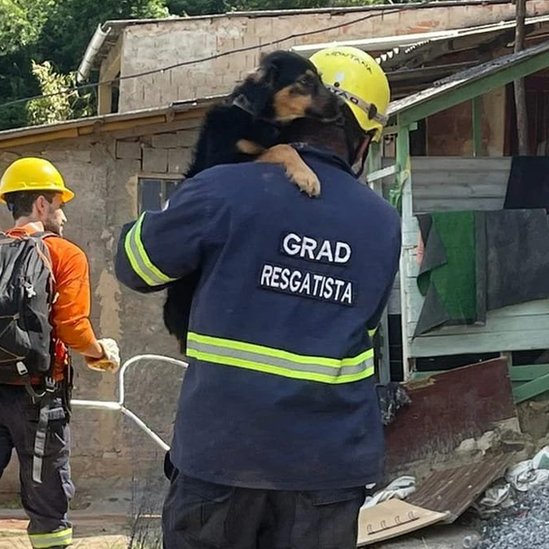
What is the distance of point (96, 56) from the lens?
1530cm

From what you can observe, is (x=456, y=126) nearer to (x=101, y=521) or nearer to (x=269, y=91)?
(x=101, y=521)

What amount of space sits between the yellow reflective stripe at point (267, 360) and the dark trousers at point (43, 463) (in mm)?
2045

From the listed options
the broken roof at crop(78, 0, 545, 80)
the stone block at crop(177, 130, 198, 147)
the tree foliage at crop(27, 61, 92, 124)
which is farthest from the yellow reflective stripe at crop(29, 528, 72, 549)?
the tree foliage at crop(27, 61, 92, 124)

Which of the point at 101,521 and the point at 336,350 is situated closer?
the point at 336,350

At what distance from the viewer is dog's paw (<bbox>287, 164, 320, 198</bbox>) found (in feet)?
7.34

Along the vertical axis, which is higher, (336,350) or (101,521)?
(336,350)

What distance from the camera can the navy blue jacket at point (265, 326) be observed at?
7.07 ft

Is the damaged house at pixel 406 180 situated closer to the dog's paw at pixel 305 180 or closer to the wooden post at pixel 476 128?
the wooden post at pixel 476 128

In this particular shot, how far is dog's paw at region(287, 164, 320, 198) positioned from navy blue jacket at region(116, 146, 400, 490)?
0.02 metres

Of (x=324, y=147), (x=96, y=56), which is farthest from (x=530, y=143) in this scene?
(x=96, y=56)

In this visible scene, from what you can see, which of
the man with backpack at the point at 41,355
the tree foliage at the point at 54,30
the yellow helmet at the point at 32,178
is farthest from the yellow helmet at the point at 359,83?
the tree foliage at the point at 54,30

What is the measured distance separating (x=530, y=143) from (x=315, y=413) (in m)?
7.36

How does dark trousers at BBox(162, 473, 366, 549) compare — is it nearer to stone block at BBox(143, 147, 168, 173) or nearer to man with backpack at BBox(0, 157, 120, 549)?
man with backpack at BBox(0, 157, 120, 549)

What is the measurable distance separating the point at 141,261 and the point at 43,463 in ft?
6.82
